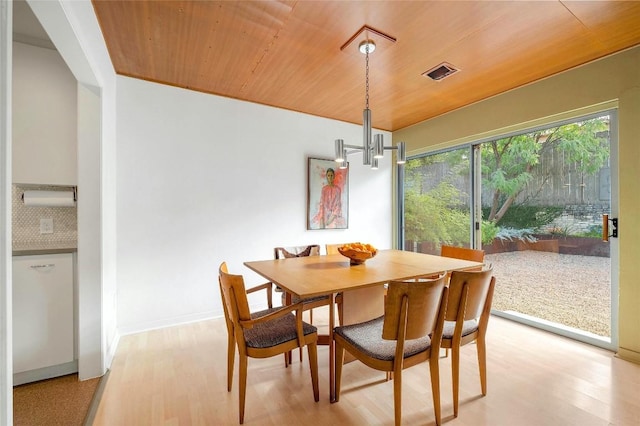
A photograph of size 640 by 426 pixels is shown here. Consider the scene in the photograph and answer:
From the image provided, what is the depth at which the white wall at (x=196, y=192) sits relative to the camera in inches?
112

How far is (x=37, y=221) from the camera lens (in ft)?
7.69

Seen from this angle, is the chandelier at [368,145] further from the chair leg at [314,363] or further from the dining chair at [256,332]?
the chair leg at [314,363]

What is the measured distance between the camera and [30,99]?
2143 millimetres

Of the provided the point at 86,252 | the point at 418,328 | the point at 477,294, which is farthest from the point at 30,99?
the point at 477,294

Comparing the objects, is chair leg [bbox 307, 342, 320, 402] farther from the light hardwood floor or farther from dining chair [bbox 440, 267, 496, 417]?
dining chair [bbox 440, 267, 496, 417]

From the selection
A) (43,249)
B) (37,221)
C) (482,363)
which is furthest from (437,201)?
(37,221)

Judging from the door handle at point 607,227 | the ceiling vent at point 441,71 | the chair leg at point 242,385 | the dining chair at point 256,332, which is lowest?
the chair leg at point 242,385

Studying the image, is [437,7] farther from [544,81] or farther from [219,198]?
[219,198]

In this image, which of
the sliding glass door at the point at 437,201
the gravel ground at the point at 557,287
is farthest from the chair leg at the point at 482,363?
the sliding glass door at the point at 437,201

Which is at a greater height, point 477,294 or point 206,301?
point 477,294

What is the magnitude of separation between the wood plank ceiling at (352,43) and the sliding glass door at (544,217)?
0.71 m

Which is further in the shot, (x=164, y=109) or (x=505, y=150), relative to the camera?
(x=505, y=150)

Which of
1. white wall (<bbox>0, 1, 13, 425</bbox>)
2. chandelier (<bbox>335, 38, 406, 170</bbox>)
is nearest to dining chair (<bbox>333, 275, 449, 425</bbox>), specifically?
chandelier (<bbox>335, 38, 406, 170</bbox>)

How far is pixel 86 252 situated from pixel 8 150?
1.34m
